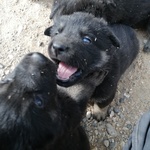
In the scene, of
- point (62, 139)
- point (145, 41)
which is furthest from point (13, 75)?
point (145, 41)

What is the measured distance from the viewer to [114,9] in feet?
15.2

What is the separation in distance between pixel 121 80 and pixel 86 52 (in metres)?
1.23

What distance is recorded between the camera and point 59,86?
358cm

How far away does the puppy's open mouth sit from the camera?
3.49 m

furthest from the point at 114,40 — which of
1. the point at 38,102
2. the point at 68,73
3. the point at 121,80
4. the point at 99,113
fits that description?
the point at 38,102

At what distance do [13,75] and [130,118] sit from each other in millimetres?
1845

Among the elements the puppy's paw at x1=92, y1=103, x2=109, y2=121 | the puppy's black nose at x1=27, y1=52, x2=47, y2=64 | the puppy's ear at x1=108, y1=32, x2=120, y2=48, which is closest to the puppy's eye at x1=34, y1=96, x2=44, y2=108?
the puppy's black nose at x1=27, y1=52, x2=47, y2=64

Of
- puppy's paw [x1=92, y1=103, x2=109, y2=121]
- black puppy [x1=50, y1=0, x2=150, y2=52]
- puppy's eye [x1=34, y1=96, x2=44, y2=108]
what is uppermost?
puppy's eye [x1=34, y1=96, x2=44, y2=108]

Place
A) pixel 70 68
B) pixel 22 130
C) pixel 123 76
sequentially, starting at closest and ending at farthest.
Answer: pixel 22 130, pixel 70 68, pixel 123 76

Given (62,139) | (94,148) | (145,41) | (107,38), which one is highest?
(107,38)

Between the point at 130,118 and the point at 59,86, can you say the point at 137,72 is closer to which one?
the point at 130,118

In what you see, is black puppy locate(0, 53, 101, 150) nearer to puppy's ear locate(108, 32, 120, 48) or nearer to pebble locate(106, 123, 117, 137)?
puppy's ear locate(108, 32, 120, 48)

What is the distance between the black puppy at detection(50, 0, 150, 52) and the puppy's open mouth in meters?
1.11

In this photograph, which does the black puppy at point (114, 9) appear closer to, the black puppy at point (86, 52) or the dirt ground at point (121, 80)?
the dirt ground at point (121, 80)
